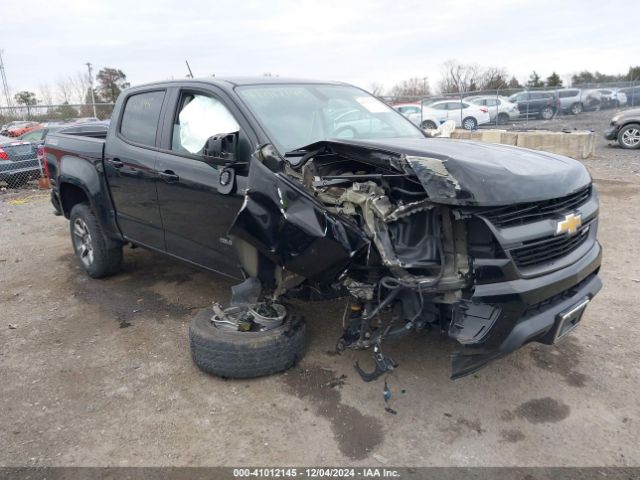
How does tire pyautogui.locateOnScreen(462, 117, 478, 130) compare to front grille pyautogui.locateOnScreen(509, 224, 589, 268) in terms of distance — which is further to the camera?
tire pyautogui.locateOnScreen(462, 117, 478, 130)

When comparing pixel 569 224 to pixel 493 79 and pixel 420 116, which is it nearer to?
pixel 420 116

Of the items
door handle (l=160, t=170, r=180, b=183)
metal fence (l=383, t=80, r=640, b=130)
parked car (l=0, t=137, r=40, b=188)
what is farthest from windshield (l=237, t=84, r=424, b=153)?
metal fence (l=383, t=80, r=640, b=130)

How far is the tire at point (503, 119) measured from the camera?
2262 cm

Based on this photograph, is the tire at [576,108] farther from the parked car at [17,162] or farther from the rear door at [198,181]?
the rear door at [198,181]

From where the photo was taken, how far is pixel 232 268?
363 cm

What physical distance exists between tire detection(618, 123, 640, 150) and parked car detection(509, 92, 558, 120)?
335 inches

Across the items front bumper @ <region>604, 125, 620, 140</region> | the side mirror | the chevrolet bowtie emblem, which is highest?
the side mirror

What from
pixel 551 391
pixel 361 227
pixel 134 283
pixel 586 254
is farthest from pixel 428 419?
pixel 134 283

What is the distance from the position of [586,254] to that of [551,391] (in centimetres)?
86

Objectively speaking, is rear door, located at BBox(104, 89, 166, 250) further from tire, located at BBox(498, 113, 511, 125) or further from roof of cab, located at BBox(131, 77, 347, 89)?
tire, located at BBox(498, 113, 511, 125)

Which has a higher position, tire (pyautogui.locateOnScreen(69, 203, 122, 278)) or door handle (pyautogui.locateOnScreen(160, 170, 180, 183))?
door handle (pyautogui.locateOnScreen(160, 170, 180, 183))

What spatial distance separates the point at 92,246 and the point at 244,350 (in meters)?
2.74

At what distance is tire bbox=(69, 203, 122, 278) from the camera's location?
16.5ft

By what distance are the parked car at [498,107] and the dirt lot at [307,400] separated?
1886 cm
